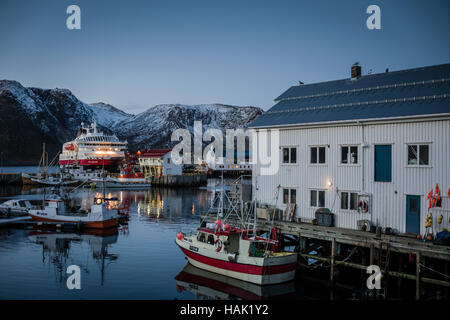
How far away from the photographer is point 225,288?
22.5 m

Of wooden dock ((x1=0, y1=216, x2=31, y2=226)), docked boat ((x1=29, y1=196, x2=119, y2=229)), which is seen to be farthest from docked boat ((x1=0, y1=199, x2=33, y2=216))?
docked boat ((x1=29, y1=196, x2=119, y2=229))

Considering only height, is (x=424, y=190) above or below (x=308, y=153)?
below

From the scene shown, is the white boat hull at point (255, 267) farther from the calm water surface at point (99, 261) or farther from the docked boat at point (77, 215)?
the docked boat at point (77, 215)

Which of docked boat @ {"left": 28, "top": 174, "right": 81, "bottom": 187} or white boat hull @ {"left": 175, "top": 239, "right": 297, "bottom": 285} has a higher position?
docked boat @ {"left": 28, "top": 174, "right": 81, "bottom": 187}

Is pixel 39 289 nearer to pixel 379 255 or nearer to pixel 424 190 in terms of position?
pixel 379 255

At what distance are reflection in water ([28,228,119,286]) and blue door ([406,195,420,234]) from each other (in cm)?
1756

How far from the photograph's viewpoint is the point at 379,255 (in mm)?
20688

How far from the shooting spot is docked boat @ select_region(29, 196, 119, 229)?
129 ft

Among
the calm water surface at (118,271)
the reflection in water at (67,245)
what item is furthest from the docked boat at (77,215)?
the calm water surface at (118,271)

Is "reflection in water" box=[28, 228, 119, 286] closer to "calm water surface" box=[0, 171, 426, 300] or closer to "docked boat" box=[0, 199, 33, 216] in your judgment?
"calm water surface" box=[0, 171, 426, 300]

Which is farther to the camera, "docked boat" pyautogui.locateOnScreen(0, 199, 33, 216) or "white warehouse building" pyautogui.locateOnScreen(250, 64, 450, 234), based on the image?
"docked boat" pyautogui.locateOnScreen(0, 199, 33, 216)
